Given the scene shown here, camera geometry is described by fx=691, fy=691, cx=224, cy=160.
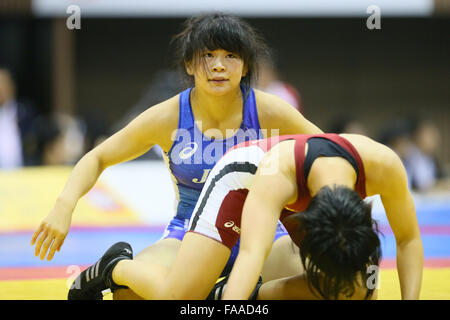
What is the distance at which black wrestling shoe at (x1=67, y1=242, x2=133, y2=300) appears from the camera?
10.1 feet

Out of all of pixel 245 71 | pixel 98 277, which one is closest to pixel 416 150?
pixel 245 71

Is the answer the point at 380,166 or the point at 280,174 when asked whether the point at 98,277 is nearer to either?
the point at 280,174

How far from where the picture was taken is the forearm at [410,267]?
2629mm

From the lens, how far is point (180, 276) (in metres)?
2.71

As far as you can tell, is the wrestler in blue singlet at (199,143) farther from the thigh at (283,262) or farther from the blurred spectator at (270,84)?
the blurred spectator at (270,84)

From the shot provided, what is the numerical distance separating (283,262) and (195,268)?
623mm

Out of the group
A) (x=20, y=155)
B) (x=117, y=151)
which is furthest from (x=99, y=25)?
(x=117, y=151)

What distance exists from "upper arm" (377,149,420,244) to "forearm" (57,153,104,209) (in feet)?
4.19

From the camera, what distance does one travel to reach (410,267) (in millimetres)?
2668

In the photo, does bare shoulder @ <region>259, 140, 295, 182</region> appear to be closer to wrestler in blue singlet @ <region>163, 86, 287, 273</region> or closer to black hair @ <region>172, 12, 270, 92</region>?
wrestler in blue singlet @ <region>163, 86, 287, 273</region>

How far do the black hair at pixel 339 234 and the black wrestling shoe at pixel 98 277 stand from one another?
1013 mm

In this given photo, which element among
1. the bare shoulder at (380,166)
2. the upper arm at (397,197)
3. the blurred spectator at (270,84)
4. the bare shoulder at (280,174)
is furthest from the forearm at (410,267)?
the blurred spectator at (270,84)

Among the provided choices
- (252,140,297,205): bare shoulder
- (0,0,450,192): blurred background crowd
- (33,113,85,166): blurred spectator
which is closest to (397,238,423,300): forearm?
(252,140,297,205): bare shoulder
